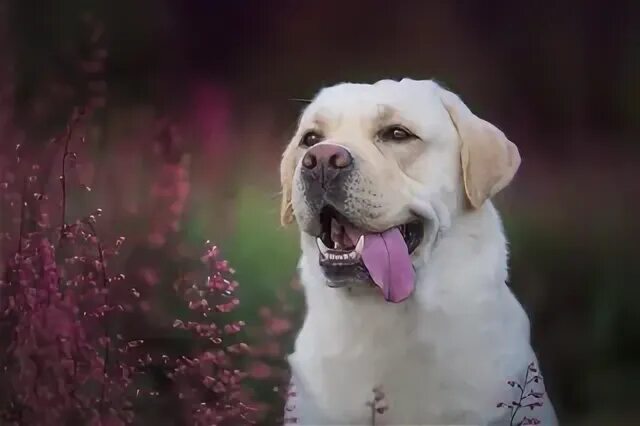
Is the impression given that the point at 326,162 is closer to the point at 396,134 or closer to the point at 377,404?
the point at 396,134

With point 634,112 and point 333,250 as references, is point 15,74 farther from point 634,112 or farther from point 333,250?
point 634,112

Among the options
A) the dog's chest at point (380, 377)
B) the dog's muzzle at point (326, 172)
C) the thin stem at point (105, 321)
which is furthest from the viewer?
the thin stem at point (105, 321)

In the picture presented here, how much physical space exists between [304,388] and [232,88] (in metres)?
0.74

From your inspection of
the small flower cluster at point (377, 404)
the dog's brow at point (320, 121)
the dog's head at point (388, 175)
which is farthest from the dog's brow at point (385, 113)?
the small flower cluster at point (377, 404)

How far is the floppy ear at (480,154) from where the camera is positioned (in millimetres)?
1756

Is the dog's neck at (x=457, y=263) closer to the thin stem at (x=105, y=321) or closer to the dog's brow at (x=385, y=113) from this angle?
the dog's brow at (x=385, y=113)

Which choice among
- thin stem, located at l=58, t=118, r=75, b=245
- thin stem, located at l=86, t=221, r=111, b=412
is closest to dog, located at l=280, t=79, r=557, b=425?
thin stem, located at l=86, t=221, r=111, b=412

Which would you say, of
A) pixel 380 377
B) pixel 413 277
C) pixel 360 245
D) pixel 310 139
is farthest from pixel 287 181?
pixel 380 377

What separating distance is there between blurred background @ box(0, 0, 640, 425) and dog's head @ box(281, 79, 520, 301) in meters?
0.09

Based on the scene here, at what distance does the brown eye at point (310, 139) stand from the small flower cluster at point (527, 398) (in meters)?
0.70

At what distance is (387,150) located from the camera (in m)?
1.73

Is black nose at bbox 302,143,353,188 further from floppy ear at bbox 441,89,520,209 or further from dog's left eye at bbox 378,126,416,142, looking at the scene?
floppy ear at bbox 441,89,520,209

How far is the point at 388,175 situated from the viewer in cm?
169

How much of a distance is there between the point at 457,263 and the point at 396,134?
318mm
